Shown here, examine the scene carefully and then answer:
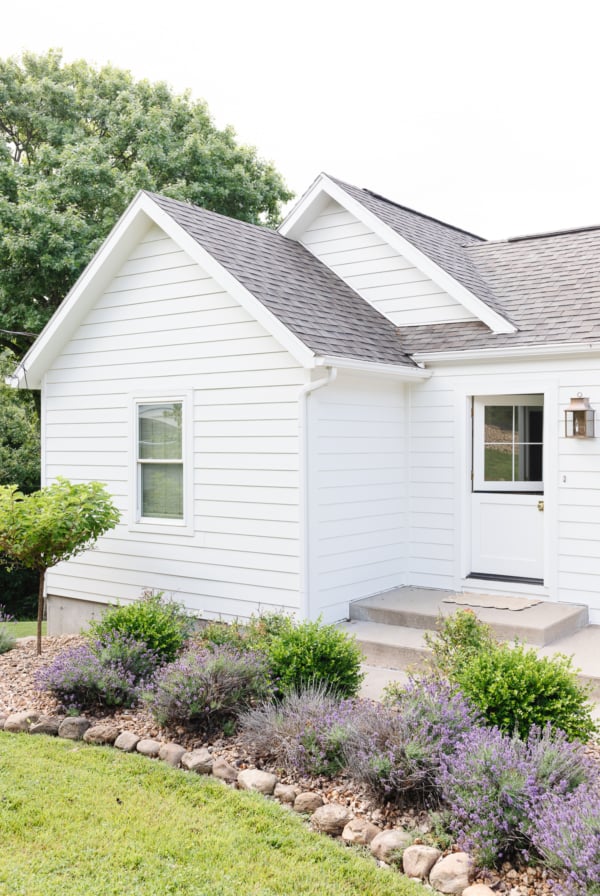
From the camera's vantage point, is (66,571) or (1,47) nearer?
(66,571)

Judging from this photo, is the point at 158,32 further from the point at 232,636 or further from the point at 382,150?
the point at 232,636

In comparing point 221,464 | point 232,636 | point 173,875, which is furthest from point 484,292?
point 173,875

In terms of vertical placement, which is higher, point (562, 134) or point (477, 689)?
point (562, 134)

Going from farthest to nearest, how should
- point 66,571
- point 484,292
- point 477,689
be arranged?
point 66,571 < point 484,292 < point 477,689

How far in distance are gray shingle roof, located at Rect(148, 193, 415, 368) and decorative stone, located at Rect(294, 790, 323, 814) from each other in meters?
4.04

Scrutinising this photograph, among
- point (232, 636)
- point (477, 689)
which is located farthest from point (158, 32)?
point (477, 689)

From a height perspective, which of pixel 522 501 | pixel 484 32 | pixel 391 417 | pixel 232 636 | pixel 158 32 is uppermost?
pixel 158 32

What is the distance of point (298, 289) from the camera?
8672mm

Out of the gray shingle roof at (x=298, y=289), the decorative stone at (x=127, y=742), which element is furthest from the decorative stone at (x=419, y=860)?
the gray shingle roof at (x=298, y=289)

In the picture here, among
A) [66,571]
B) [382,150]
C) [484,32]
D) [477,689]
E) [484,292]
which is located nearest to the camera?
[477,689]

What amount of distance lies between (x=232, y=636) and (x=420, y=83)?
1374cm

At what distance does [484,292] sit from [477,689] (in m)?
5.62

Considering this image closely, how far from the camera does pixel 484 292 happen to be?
30.5 feet

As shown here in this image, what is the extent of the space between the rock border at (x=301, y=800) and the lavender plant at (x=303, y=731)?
0.58 ft
